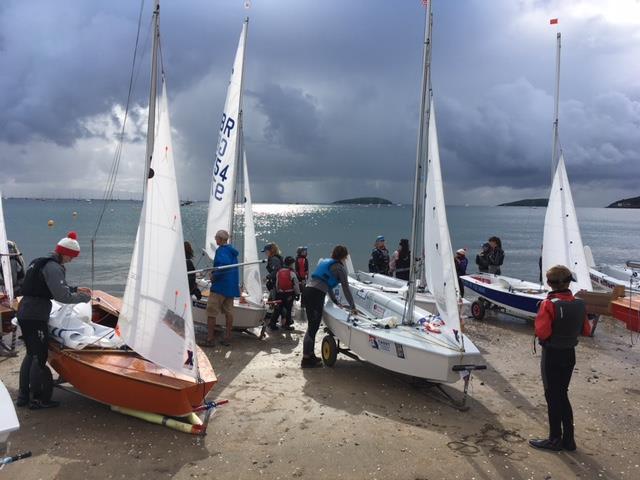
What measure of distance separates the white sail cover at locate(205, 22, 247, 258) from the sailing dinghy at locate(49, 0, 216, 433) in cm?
396

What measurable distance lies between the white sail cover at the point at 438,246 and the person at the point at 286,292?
10.8ft

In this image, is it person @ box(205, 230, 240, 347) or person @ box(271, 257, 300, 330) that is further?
person @ box(271, 257, 300, 330)

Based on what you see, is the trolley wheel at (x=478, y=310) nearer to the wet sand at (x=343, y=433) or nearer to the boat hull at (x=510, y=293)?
the boat hull at (x=510, y=293)

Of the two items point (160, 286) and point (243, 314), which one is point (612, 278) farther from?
point (160, 286)

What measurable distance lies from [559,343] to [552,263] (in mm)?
7238

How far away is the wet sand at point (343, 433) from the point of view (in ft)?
13.8

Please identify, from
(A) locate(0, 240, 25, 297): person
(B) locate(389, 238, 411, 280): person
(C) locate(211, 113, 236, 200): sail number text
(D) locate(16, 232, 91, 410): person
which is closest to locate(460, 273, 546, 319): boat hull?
(B) locate(389, 238, 411, 280): person

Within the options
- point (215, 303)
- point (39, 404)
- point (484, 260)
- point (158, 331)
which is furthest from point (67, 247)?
point (484, 260)

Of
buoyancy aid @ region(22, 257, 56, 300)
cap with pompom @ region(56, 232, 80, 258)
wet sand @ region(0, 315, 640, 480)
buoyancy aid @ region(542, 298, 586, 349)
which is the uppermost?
cap with pompom @ region(56, 232, 80, 258)

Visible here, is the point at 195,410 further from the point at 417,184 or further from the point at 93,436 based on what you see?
the point at 417,184

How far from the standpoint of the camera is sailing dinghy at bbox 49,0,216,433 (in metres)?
4.73

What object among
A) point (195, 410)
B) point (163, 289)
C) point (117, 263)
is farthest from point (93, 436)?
Answer: point (117, 263)

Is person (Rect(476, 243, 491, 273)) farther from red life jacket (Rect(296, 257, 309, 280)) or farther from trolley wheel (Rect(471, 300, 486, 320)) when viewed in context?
red life jacket (Rect(296, 257, 309, 280))

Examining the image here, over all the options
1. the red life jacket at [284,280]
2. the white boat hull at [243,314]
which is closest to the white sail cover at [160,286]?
the white boat hull at [243,314]
